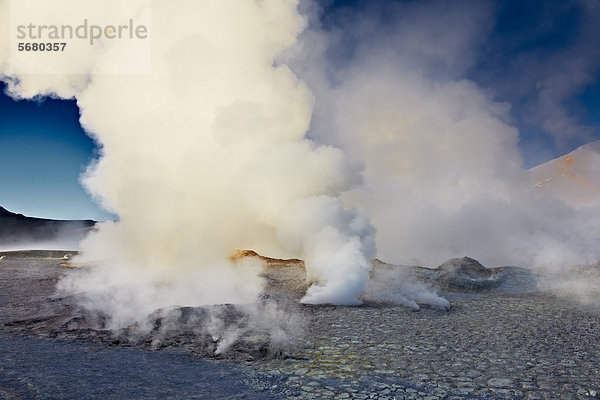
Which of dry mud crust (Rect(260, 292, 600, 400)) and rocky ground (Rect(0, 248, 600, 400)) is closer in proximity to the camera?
rocky ground (Rect(0, 248, 600, 400))

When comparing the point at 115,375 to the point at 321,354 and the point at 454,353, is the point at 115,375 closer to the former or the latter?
the point at 321,354

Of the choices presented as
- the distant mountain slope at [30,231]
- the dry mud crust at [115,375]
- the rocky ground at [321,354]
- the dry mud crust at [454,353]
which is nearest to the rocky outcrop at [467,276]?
the rocky ground at [321,354]

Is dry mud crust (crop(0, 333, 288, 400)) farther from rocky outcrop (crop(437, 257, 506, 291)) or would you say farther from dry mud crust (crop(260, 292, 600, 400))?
rocky outcrop (crop(437, 257, 506, 291))

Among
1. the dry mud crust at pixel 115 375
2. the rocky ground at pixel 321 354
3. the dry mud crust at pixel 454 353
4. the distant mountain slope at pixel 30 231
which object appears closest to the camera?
the dry mud crust at pixel 115 375

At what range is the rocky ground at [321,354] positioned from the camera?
20.8 feet

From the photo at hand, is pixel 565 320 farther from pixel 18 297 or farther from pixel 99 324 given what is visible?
pixel 18 297

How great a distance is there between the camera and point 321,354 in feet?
27.3

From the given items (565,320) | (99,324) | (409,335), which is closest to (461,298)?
(565,320)

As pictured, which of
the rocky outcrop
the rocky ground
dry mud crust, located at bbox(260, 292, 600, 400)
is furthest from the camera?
the rocky outcrop

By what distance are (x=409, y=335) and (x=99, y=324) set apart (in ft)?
28.7

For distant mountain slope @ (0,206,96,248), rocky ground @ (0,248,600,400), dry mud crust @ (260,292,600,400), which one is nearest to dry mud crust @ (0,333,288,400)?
rocky ground @ (0,248,600,400)

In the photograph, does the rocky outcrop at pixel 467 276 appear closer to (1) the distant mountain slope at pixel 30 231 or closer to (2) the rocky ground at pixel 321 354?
(2) the rocky ground at pixel 321 354

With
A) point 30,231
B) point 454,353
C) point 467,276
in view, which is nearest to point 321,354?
point 454,353

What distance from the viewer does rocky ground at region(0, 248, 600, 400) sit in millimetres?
6352
